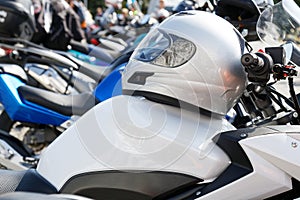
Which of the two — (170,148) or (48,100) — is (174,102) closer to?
(170,148)

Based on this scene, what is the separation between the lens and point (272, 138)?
1.25 m

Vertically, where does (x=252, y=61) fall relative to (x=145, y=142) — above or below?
above

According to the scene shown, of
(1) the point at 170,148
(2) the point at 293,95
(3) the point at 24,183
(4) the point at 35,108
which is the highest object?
(2) the point at 293,95

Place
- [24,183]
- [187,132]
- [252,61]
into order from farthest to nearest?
[24,183] < [187,132] < [252,61]

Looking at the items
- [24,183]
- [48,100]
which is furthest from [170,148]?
[48,100]

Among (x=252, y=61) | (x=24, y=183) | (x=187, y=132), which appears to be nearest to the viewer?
(x=252, y=61)

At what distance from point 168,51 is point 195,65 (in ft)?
0.28

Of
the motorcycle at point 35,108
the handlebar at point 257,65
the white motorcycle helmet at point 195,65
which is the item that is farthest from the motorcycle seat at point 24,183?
the motorcycle at point 35,108

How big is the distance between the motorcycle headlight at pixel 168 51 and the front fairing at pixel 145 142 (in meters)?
0.12

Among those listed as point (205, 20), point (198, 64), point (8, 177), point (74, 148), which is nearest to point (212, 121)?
point (198, 64)

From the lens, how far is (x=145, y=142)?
4.46 feet

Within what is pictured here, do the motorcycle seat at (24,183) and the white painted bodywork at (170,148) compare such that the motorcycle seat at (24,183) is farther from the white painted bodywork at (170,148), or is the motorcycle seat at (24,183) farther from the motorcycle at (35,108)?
the motorcycle at (35,108)

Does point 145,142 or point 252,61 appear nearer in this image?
point 252,61

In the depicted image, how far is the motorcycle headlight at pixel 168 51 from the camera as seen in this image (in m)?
1.34
